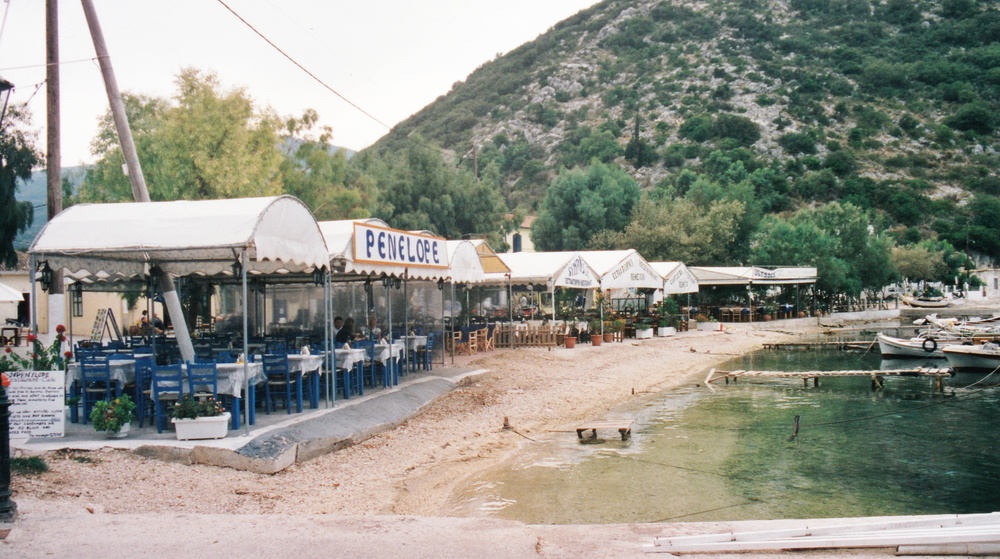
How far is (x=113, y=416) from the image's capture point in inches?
392

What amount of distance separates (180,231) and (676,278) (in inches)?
1038

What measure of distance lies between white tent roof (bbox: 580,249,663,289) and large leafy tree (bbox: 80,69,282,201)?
12604 mm

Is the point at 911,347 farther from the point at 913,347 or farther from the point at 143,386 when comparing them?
the point at 143,386

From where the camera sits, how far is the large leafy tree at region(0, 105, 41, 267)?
26.0m

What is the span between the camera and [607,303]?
110ft

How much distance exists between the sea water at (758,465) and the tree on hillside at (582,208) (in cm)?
3341

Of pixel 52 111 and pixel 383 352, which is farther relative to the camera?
pixel 383 352

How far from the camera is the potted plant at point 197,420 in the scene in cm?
987

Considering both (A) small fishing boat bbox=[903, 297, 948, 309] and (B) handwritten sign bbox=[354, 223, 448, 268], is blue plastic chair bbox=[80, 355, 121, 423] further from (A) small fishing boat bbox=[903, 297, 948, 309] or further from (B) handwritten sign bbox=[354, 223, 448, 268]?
(A) small fishing boat bbox=[903, 297, 948, 309]

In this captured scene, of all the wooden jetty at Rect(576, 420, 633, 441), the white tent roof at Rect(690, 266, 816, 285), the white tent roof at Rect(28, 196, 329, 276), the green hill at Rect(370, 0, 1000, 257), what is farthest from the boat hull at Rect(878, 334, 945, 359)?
the green hill at Rect(370, 0, 1000, 257)

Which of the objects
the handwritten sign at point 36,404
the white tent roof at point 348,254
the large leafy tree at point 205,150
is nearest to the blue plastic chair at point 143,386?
the handwritten sign at point 36,404

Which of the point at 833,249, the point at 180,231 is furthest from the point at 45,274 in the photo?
the point at 833,249

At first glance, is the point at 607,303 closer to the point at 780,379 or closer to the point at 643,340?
the point at 643,340

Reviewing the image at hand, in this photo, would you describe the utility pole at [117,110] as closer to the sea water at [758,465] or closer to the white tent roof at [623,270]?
the sea water at [758,465]
